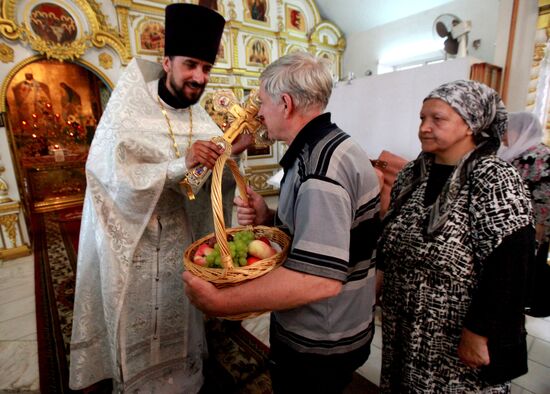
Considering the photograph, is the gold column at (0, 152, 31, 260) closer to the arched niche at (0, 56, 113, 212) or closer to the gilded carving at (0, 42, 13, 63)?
the gilded carving at (0, 42, 13, 63)

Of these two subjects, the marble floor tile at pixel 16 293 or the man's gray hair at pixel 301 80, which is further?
the marble floor tile at pixel 16 293

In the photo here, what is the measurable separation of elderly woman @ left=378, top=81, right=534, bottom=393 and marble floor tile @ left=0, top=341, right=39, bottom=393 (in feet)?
8.18

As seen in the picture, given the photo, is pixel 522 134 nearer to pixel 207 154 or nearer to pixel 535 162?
pixel 535 162

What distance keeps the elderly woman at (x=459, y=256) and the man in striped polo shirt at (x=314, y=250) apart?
299mm

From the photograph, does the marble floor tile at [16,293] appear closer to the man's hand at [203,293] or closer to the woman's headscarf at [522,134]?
the man's hand at [203,293]

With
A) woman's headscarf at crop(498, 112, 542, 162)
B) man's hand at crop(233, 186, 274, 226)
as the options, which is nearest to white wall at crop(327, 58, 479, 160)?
woman's headscarf at crop(498, 112, 542, 162)

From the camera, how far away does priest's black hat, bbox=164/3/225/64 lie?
5.46 feet

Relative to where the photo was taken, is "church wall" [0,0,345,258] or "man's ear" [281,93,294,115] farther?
"church wall" [0,0,345,258]

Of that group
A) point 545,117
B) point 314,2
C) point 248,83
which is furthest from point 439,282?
point 314,2

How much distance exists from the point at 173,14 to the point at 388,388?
94.3 inches

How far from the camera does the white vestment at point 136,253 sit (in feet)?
5.08

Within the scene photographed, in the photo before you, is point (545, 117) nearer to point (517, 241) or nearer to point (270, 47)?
point (517, 241)

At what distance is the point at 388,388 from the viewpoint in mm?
1525

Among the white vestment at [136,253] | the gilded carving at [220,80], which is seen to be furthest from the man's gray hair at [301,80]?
the gilded carving at [220,80]
